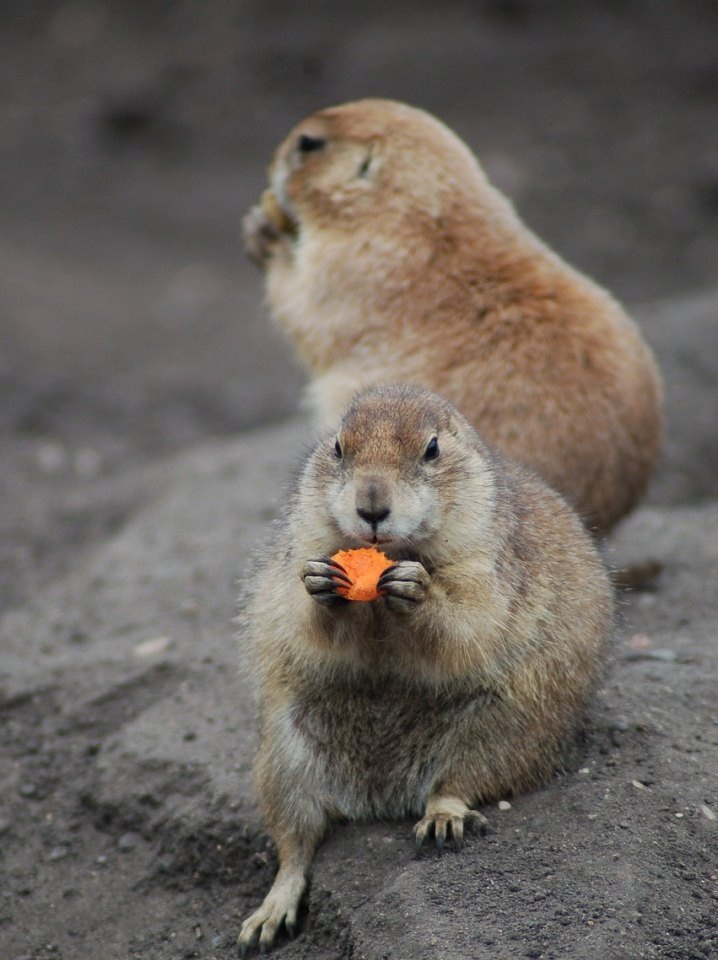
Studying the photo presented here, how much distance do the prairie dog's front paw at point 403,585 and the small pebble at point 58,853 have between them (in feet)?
6.53

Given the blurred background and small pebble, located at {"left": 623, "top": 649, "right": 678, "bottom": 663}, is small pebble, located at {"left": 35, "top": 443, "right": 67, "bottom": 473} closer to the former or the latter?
the blurred background

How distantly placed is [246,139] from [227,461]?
761cm

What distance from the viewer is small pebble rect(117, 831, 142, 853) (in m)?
4.76

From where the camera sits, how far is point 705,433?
782 cm

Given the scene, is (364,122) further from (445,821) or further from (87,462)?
(87,462)

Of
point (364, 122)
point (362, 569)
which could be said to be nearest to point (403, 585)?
point (362, 569)

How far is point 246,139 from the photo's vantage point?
14688 millimetres

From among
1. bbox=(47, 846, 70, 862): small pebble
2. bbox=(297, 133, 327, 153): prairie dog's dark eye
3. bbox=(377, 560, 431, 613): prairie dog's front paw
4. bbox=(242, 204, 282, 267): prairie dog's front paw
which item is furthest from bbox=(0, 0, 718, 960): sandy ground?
bbox=(297, 133, 327, 153): prairie dog's dark eye

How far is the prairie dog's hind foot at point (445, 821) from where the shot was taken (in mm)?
3865

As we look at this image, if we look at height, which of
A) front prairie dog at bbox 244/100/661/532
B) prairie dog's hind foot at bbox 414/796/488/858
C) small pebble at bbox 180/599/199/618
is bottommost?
prairie dog's hind foot at bbox 414/796/488/858

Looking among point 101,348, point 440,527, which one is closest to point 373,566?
point 440,527

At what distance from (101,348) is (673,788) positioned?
8739 millimetres

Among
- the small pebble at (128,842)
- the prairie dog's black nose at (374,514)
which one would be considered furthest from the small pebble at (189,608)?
the prairie dog's black nose at (374,514)

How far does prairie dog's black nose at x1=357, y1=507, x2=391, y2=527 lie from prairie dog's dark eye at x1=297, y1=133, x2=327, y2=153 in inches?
125
